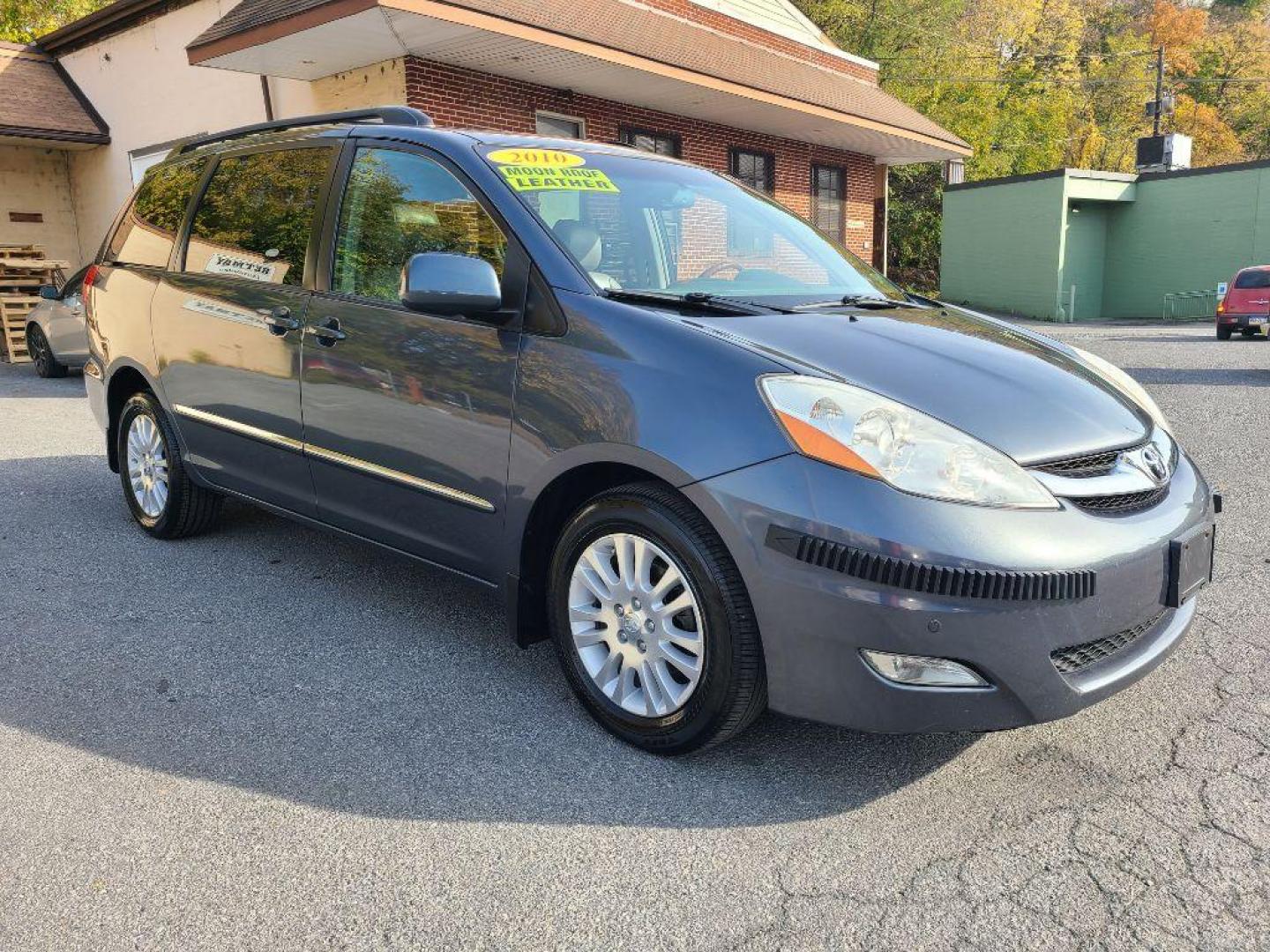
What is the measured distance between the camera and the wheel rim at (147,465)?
4.80 meters

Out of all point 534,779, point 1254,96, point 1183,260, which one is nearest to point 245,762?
point 534,779

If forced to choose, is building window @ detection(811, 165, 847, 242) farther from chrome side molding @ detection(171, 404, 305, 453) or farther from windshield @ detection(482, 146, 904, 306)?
chrome side molding @ detection(171, 404, 305, 453)

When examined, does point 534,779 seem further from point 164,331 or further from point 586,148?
point 164,331

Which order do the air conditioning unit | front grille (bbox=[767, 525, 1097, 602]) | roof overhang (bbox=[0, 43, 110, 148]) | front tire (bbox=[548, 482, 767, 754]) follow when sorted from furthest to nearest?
the air conditioning unit
roof overhang (bbox=[0, 43, 110, 148])
front tire (bbox=[548, 482, 767, 754])
front grille (bbox=[767, 525, 1097, 602])

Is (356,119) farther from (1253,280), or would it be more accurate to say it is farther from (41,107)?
(1253,280)

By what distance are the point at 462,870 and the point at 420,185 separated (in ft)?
7.45

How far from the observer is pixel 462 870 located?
2.34 metres

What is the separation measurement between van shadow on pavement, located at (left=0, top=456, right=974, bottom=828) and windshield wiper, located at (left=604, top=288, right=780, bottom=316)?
3.88 feet

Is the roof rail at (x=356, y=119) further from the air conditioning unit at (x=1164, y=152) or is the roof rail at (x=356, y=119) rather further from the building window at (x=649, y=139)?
the air conditioning unit at (x=1164, y=152)

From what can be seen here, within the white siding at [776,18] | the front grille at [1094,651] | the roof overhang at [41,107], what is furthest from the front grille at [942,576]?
the roof overhang at [41,107]

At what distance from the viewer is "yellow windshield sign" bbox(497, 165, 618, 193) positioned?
10.8 ft

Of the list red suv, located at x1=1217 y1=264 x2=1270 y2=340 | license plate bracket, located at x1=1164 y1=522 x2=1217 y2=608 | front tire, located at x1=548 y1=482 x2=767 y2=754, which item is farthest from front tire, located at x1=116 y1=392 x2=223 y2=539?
red suv, located at x1=1217 y1=264 x2=1270 y2=340

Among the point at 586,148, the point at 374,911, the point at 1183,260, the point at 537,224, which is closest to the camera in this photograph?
the point at 374,911

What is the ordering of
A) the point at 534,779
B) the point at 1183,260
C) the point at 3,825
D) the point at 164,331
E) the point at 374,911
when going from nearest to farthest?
1. the point at 374,911
2. the point at 3,825
3. the point at 534,779
4. the point at 164,331
5. the point at 1183,260
